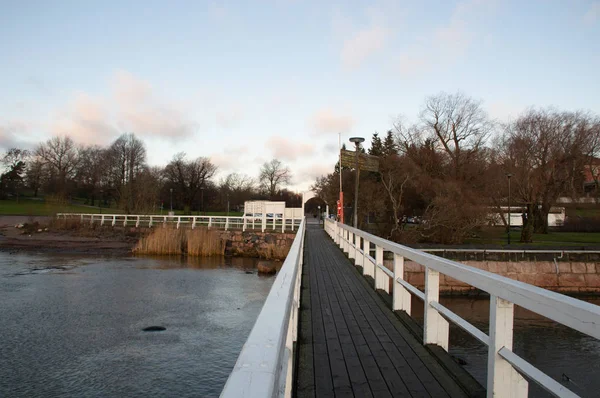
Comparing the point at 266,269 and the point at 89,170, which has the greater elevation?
the point at 89,170

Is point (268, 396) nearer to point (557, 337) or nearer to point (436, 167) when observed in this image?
point (557, 337)

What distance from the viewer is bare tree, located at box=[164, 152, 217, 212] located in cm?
7369

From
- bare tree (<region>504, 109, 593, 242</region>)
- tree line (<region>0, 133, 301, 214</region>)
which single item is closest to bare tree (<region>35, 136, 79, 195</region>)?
tree line (<region>0, 133, 301, 214</region>)

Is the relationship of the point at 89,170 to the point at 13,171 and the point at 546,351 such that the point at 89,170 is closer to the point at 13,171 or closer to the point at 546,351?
the point at 13,171

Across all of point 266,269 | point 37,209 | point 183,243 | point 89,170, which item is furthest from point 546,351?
point 89,170

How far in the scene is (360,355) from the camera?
14.2 ft

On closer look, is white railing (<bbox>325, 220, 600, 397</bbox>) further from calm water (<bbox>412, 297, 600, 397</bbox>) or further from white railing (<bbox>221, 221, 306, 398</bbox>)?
calm water (<bbox>412, 297, 600, 397</bbox>)

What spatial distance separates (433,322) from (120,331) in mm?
8657

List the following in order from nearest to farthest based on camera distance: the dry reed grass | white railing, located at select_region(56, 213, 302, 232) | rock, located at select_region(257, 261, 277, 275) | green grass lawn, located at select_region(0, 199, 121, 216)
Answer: rock, located at select_region(257, 261, 277, 275), the dry reed grass, white railing, located at select_region(56, 213, 302, 232), green grass lawn, located at select_region(0, 199, 121, 216)

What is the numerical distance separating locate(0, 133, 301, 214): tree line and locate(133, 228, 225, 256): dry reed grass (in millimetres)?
37108

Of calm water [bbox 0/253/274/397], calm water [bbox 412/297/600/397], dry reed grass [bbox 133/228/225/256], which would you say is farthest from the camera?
dry reed grass [bbox 133/228/225/256]

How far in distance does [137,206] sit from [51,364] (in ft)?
113

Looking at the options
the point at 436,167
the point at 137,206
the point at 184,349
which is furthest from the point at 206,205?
the point at 184,349

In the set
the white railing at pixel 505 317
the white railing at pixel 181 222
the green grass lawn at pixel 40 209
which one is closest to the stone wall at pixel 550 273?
the white railing at pixel 181 222
